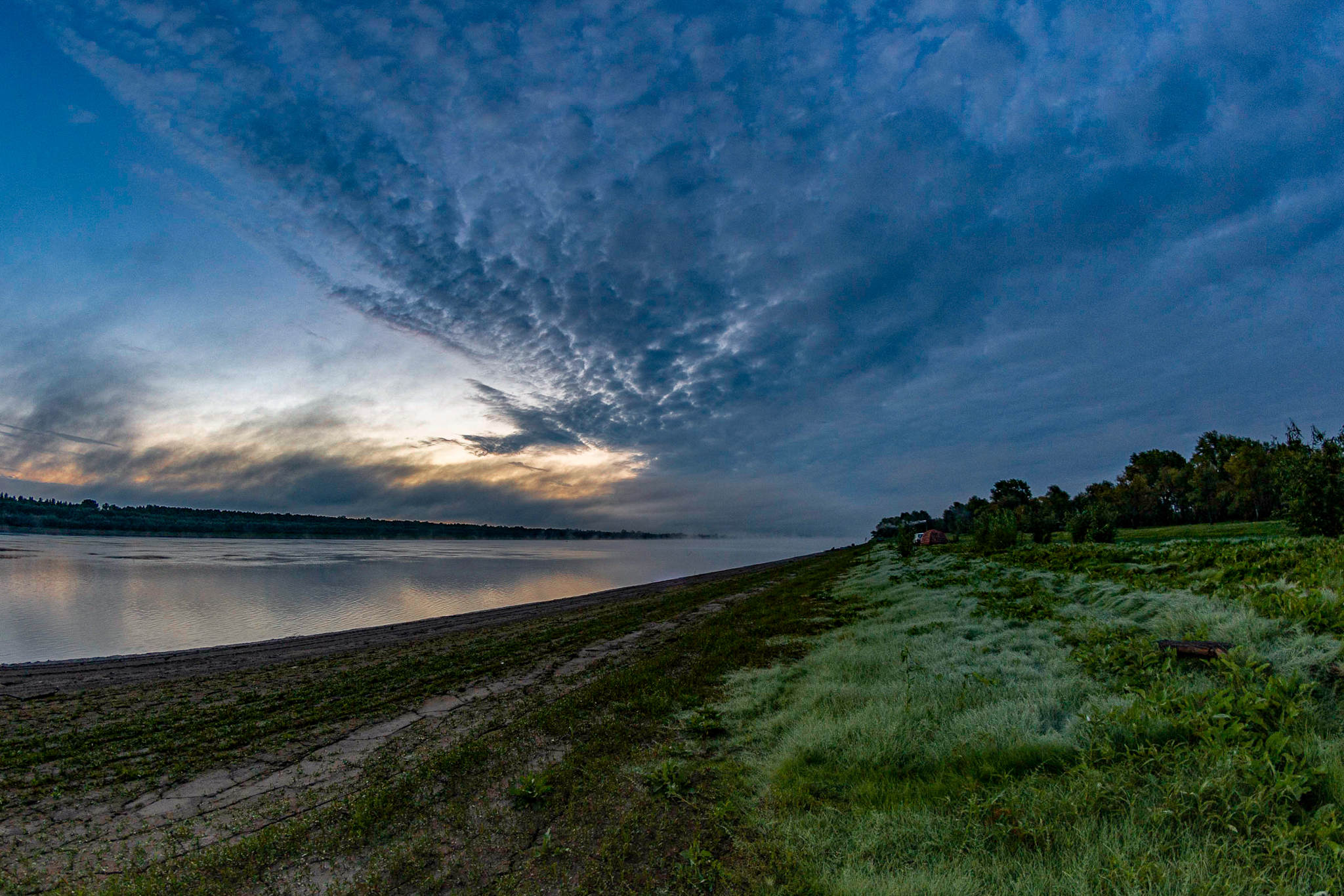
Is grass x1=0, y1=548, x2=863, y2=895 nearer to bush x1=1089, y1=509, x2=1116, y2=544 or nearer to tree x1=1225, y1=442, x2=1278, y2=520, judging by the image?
bush x1=1089, y1=509, x2=1116, y2=544

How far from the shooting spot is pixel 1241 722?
13.7 feet

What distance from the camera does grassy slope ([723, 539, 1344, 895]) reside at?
3.35m

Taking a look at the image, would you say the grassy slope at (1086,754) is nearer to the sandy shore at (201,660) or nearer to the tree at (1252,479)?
the sandy shore at (201,660)

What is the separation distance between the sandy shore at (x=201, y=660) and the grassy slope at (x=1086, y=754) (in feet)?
43.8

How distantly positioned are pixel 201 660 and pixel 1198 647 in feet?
68.7

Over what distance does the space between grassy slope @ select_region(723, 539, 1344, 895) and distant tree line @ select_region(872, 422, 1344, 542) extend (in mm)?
16423

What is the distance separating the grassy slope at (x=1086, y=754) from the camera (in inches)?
132

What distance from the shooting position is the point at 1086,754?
450 cm

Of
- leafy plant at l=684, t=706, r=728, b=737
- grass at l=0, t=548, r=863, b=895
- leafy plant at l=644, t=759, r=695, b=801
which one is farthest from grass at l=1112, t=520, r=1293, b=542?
leafy plant at l=644, t=759, r=695, b=801

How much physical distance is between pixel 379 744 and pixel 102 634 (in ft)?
64.3

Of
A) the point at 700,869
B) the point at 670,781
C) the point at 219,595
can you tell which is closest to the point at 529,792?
the point at 670,781

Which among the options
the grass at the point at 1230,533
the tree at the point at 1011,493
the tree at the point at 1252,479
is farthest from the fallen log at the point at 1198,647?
the tree at the point at 1011,493

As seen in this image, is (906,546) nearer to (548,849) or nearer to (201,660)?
(201,660)

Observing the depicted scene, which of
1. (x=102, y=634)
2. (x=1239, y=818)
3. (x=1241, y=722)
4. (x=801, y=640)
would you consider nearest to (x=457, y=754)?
(x=1239, y=818)
